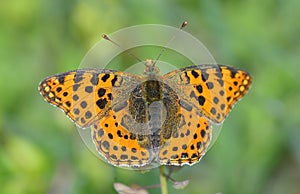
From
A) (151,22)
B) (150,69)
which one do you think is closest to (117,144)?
(150,69)

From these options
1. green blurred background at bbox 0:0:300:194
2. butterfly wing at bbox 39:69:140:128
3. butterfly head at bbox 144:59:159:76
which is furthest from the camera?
green blurred background at bbox 0:0:300:194

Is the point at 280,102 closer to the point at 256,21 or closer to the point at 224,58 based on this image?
the point at 224,58

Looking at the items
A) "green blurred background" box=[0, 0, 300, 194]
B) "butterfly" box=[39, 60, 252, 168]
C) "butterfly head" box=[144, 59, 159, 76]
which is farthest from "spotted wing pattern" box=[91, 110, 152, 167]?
"green blurred background" box=[0, 0, 300, 194]

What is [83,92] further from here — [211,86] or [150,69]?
[211,86]

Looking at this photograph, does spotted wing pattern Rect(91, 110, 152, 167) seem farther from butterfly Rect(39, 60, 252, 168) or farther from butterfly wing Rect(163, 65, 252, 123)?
butterfly wing Rect(163, 65, 252, 123)

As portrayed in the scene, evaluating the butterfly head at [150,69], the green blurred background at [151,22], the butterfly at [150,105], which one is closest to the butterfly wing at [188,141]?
the butterfly at [150,105]

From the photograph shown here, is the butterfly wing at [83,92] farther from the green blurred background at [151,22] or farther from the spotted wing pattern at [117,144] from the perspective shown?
the green blurred background at [151,22]

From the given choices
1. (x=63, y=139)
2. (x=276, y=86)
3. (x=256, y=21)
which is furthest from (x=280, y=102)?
(x=63, y=139)
